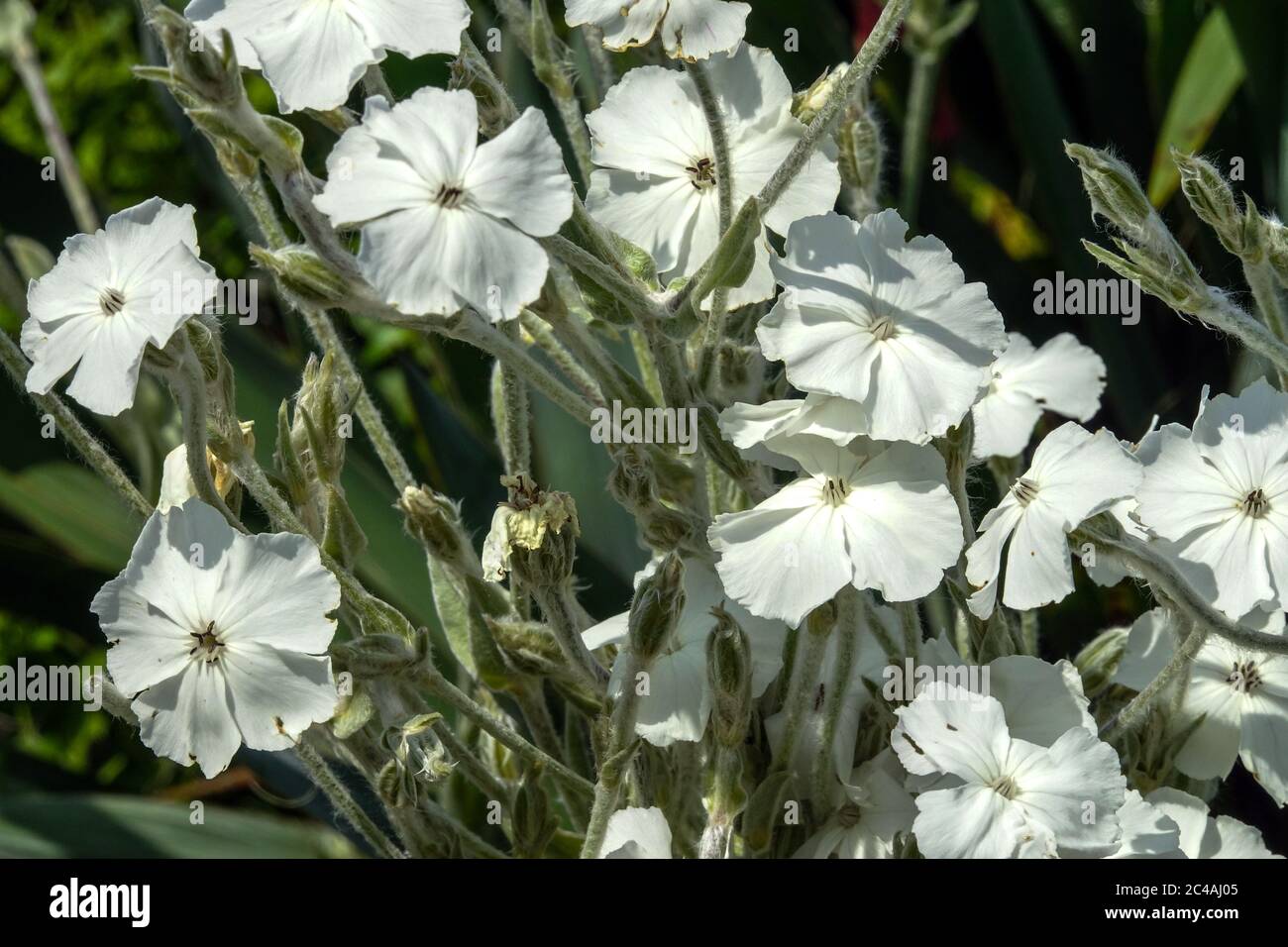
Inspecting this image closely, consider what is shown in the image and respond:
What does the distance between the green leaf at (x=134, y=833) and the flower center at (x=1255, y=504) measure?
0.56 m

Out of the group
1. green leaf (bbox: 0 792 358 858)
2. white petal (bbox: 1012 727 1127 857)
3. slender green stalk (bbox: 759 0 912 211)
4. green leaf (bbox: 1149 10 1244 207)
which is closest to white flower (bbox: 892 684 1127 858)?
white petal (bbox: 1012 727 1127 857)

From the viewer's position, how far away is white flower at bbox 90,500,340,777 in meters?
0.53

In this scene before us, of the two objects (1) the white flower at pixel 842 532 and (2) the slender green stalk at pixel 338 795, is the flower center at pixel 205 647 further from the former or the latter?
(1) the white flower at pixel 842 532

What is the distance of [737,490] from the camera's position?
64cm

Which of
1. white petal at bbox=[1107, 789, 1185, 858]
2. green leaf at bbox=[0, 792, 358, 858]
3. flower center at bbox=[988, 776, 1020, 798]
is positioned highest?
flower center at bbox=[988, 776, 1020, 798]

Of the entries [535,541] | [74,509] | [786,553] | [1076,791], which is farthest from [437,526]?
[74,509]

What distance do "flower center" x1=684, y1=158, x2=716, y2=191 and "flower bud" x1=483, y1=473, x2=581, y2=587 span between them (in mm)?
158

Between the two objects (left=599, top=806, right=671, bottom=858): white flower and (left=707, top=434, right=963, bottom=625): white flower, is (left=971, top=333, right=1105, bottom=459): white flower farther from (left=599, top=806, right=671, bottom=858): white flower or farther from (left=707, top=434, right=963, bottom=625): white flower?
(left=599, top=806, right=671, bottom=858): white flower

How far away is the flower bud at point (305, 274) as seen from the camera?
1.60 ft

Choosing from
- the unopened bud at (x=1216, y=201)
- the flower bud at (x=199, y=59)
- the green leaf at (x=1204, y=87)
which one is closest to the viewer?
the flower bud at (x=199, y=59)

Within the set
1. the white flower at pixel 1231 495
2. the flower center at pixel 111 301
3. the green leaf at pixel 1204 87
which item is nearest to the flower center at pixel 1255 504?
the white flower at pixel 1231 495
